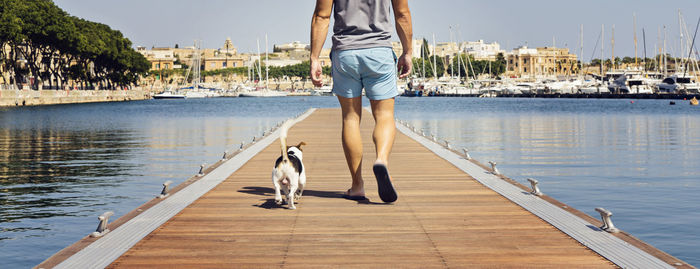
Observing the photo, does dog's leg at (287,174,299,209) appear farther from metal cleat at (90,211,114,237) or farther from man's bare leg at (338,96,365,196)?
metal cleat at (90,211,114,237)

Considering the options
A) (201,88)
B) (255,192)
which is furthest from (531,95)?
(255,192)

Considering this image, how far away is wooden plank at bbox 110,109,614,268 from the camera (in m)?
6.03

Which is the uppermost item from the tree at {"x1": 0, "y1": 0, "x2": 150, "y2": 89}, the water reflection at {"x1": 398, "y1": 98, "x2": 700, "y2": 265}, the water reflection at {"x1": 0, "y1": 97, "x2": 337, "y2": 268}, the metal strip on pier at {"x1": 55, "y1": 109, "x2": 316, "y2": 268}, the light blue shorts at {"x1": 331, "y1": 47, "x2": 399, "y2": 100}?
the tree at {"x1": 0, "y1": 0, "x2": 150, "y2": 89}

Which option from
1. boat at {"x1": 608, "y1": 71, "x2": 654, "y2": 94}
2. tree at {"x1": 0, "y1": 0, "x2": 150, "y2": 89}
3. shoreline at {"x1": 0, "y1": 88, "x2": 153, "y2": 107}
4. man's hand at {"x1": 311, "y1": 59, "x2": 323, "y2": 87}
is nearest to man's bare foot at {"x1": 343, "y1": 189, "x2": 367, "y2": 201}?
man's hand at {"x1": 311, "y1": 59, "x2": 323, "y2": 87}

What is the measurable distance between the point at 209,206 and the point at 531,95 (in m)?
137

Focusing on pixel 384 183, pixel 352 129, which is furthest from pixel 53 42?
pixel 384 183

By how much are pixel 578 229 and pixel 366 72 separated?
8.67 feet

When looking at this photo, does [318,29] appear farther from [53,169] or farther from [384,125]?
[53,169]

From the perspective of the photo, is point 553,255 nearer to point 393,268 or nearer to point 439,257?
point 439,257

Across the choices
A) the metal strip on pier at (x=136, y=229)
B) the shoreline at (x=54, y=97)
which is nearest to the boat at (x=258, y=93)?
the shoreline at (x=54, y=97)

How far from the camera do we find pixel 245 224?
763cm

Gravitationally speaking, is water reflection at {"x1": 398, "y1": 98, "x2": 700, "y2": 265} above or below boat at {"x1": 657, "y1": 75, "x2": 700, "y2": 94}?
below

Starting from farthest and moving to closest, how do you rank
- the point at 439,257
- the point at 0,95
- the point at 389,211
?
the point at 0,95
the point at 389,211
the point at 439,257

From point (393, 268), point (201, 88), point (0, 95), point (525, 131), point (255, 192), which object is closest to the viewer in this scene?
point (393, 268)
